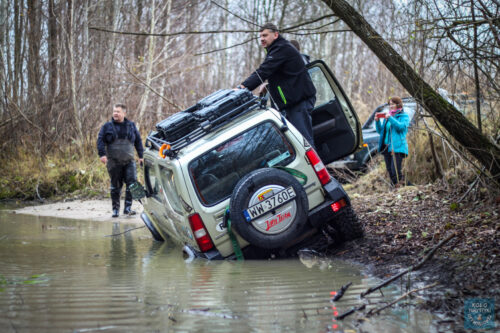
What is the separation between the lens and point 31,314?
144 inches

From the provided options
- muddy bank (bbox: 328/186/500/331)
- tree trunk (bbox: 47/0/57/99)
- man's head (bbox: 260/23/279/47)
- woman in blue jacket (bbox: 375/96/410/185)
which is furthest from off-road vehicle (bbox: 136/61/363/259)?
tree trunk (bbox: 47/0/57/99)

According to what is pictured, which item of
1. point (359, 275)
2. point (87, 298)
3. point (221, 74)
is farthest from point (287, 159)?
point (221, 74)

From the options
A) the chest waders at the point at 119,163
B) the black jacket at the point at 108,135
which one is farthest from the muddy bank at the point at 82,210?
the black jacket at the point at 108,135

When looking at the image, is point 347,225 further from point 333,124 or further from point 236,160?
point 333,124

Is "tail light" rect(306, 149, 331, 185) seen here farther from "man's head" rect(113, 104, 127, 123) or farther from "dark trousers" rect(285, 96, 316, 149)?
"man's head" rect(113, 104, 127, 123)

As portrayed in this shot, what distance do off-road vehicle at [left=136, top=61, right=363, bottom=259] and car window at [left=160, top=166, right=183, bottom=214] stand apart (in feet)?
0.04

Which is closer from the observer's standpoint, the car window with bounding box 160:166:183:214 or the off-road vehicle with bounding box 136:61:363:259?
the off-road vehicle with bounding box 136:61:363:259

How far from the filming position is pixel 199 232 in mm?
5840

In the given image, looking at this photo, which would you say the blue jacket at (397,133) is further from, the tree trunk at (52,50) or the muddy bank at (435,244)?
the tree trunk at (52,50)

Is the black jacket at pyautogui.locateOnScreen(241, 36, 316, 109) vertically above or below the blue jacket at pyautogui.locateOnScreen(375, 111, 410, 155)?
above

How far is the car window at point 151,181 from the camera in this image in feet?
24.3

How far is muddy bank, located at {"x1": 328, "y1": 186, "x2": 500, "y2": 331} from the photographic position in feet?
12.8

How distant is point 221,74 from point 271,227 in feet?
77.7

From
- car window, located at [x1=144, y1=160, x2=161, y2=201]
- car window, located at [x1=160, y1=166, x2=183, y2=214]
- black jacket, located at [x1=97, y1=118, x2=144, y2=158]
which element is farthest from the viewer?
black jacket, located at [x1=97, y1=118, x2=144, y2=158]
